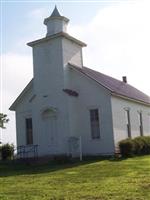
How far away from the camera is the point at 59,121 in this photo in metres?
26.8

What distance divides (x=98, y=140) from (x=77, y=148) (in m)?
1.53

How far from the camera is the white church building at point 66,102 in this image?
26.6m

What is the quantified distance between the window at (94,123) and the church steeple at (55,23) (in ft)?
20.5

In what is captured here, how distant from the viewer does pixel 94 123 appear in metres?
27.3

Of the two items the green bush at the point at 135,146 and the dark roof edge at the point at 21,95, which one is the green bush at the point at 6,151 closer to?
the dark roof edge at the point at 21,95

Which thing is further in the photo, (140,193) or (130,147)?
(130,147)

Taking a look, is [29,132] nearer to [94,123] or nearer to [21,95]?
[21,95]

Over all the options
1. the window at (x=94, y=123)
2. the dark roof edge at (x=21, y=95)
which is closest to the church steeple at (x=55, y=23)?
the dark roof edge at (x=21, y=95)

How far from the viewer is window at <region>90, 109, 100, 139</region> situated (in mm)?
27109

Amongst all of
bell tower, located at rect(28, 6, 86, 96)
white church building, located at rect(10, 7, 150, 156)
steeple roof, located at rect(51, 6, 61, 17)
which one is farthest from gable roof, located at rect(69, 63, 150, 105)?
steeple roof, located at rect(51, 6, 61, 17)

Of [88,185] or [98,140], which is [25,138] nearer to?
[98,140]

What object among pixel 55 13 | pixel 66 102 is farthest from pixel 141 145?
pixel 55 13

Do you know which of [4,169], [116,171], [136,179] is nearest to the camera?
[136,179]

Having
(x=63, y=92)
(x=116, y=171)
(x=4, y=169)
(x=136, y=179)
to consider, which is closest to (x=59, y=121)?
(x=63, y=92)
